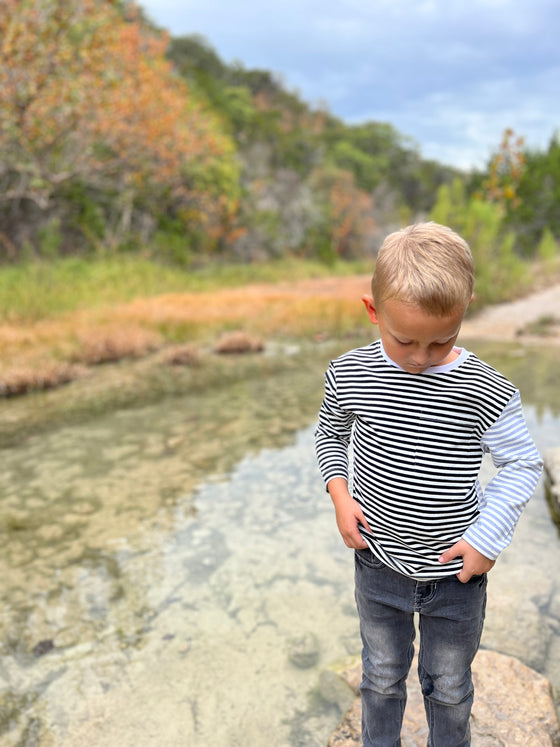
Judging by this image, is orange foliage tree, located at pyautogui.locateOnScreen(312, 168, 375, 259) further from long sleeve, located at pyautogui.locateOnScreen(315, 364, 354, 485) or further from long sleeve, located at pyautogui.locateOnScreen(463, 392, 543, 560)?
long sleeve, located at pyautogui.locateOnScreen(463, 392, 543, 560)

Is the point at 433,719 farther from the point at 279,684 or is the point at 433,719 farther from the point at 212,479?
the point at 212,479

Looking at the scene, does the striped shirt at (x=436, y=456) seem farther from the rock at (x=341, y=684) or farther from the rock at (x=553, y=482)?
the rock at (x=553, y=482)

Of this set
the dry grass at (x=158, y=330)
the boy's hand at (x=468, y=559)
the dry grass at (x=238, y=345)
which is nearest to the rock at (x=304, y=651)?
the boy's hand at (x=468, y=559)

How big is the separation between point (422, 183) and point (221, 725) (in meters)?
44.7

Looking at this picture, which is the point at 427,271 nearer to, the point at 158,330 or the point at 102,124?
the point at 158,330

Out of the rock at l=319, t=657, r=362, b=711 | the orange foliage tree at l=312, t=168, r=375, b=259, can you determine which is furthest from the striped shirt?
the orange foliage tree at l=312, t=168, r=375, b=259

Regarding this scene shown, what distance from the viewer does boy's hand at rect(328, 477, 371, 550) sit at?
4.80 feet

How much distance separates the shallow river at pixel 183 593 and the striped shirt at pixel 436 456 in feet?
3.72

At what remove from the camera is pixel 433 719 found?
1521 millimetres

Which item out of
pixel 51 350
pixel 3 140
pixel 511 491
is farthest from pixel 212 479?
pixel 3 140

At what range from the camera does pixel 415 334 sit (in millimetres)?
1280

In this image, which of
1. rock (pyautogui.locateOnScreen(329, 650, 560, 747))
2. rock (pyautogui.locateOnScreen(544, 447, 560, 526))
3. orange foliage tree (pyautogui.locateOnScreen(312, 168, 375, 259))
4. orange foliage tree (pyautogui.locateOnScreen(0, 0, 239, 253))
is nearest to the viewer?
rock (pyautogui.locateOnScreen(329, 650, 560, 747))

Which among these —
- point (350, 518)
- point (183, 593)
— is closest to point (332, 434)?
point (350, 518)

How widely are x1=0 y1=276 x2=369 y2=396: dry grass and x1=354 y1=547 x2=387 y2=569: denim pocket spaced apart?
5897 mm
